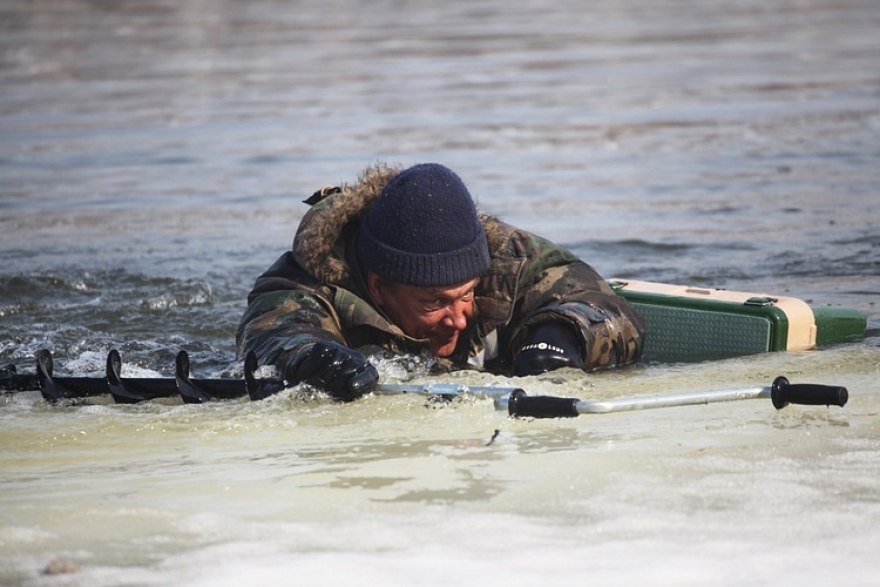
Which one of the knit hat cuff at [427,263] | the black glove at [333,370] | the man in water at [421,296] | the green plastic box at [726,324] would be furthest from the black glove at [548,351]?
the green plastic box at [726,324]

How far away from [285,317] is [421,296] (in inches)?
20.1

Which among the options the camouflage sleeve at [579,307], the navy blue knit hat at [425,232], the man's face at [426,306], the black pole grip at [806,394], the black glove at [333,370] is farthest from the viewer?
the camouflage sleeve at [579,307]

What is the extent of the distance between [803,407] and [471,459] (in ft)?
3.94

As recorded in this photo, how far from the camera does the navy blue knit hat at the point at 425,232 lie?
532 centimetres

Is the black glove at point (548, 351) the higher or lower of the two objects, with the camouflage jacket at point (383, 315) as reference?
lower

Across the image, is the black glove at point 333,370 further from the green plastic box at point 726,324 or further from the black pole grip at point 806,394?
the green plastic box at point 726,324

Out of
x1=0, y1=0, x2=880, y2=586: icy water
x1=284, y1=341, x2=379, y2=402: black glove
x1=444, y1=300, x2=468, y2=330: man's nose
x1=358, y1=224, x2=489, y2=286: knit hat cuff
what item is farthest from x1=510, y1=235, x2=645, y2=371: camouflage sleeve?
x1=284, y1=341, x2=379, y2=402: black glove

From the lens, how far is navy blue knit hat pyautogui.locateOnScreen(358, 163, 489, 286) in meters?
5.32

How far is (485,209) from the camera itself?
1086 centimetres

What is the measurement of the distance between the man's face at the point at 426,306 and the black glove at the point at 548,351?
257 mm

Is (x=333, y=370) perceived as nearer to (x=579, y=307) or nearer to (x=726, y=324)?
(x=579, y=307)

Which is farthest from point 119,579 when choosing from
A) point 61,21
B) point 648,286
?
point 61,21

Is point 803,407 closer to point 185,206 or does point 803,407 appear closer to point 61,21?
point 185,206

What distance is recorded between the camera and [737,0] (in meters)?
30.4
